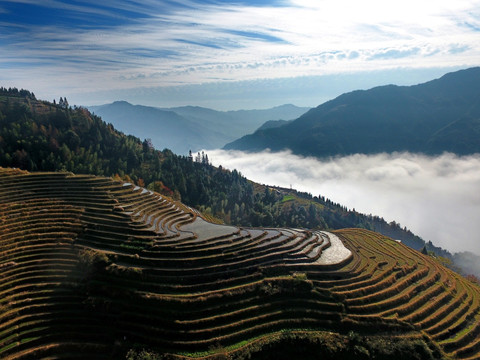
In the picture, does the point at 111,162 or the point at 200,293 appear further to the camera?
the point at 111,162

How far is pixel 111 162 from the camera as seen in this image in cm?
13075

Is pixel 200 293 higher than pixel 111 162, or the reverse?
pixel 111 162

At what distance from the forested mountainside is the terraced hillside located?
171ft

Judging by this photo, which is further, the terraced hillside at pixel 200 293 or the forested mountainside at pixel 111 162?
the forested mountainside at pixel 111 162

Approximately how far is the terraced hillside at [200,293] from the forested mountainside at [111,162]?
2054 inches

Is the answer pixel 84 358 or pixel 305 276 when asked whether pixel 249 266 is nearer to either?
pixel 305 276

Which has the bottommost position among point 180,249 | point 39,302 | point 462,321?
point 462,321

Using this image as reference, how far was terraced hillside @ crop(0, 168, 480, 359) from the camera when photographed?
35.0 metres

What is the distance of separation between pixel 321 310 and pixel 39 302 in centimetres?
3639

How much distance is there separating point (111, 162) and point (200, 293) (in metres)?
107

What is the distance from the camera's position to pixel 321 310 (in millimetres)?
40562

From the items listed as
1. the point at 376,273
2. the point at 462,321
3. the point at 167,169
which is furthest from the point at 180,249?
the point at 167,169

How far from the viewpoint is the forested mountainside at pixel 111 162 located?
10831 cm

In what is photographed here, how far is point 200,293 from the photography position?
130ft
